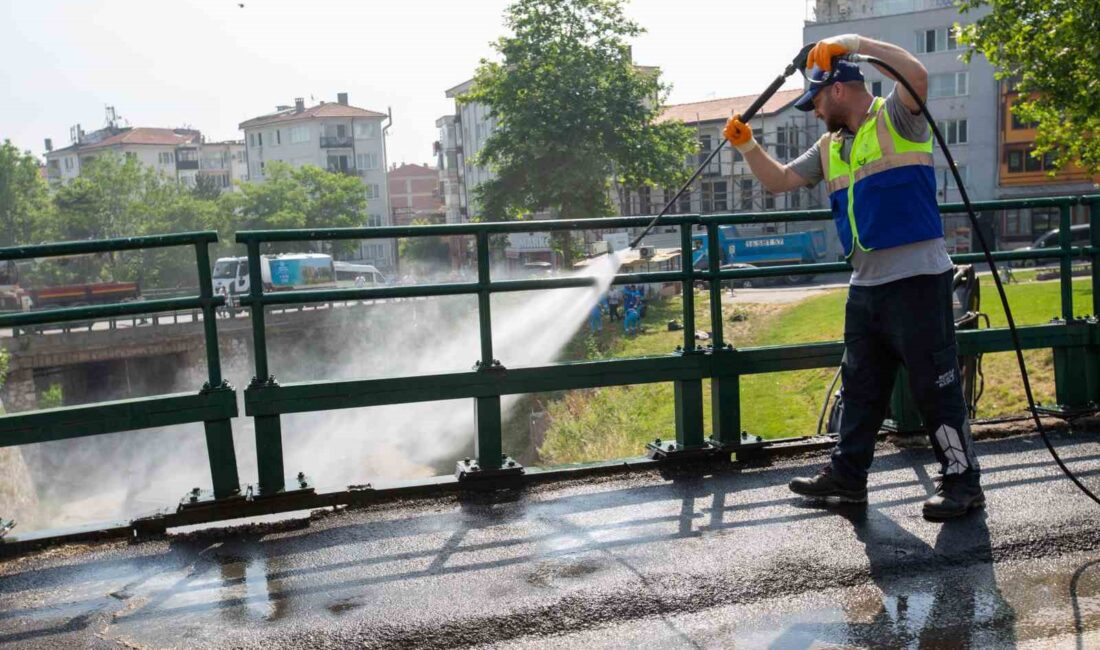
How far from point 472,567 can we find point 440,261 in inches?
3507

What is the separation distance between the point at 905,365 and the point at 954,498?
2.15ft

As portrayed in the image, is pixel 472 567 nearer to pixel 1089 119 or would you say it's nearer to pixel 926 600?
pixel 926 600

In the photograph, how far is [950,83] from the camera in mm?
62375

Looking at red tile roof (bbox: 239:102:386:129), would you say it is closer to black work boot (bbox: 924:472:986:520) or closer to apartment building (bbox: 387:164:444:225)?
apartment building (bbox: 387:164:444:225)

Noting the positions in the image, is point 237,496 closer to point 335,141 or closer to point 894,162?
point 894,162

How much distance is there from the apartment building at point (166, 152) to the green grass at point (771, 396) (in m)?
105

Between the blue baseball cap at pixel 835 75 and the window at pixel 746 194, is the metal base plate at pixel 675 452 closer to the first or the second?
the blue baseball cap at pixel 835 75

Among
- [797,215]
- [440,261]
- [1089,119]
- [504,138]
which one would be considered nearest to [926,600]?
[797,215]

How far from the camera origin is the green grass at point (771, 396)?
1939 cm

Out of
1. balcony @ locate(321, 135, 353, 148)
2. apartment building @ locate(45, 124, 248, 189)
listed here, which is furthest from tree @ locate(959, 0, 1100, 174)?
apartment building @ locate(45, 124, 248, 189)

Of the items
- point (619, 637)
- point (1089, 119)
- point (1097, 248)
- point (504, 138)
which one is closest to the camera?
point (619, 637)

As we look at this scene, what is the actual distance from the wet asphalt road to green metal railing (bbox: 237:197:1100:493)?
625 mm

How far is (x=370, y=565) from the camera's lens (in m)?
4.57

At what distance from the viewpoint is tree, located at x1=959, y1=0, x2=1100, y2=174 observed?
69.6 ft
